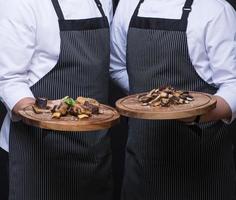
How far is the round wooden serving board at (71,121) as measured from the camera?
1393mm

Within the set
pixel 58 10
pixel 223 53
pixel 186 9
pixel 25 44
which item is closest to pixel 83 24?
pixel 58 10

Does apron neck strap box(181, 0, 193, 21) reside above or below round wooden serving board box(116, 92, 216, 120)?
above

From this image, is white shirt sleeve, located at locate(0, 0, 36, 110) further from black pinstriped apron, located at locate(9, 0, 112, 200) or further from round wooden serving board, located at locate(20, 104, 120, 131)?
round wooden serving board, located at locate(20, 104, 120, 131)

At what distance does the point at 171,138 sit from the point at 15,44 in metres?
0.53

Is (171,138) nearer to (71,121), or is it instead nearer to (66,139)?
(66,139)

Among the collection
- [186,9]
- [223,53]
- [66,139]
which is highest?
[186,9]

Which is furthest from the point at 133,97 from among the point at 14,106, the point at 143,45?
the point at 14,106

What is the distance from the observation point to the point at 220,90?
67.9 inches

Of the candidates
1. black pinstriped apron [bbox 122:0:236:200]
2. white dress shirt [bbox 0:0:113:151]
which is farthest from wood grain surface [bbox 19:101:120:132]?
black pinstriped apron [bbox 122:0:236:200]

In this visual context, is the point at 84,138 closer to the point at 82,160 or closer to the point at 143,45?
the point at 82,160

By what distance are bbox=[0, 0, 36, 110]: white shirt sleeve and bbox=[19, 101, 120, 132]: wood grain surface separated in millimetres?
202

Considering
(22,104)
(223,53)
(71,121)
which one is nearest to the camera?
(71,121)

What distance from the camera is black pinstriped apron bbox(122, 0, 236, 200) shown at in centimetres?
175

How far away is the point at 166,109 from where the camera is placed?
1469 mm
